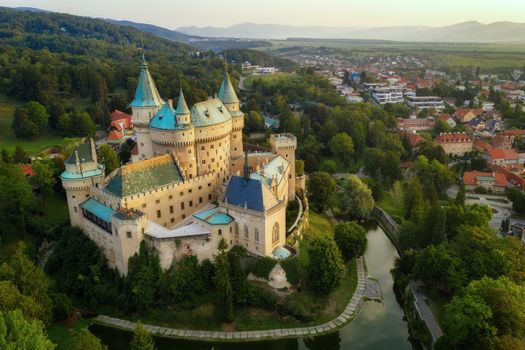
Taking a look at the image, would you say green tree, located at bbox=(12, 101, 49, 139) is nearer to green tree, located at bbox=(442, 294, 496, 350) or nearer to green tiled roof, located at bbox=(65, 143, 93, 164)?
green tiled roof, located at bbox=(65, 143, 93, 164)

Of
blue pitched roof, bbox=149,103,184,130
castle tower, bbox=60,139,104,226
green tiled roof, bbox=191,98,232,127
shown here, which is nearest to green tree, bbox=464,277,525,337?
green tiled roof, bbox=191,98,232,127

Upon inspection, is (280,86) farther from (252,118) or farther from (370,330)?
(370,330)

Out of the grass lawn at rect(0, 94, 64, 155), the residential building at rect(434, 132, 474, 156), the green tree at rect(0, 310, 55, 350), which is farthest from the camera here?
the residential building at rect(434, 132, 474, 156)

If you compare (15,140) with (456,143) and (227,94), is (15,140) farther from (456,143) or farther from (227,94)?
(456,143)

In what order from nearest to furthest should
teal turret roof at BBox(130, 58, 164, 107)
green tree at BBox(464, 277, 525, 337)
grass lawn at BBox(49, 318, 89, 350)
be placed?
green tree at BBox(464, 277, 525, 337), grass lawn at BBox(49, 318, 89, 350), teal turret roof at BBox(130, 58, 164, 107)

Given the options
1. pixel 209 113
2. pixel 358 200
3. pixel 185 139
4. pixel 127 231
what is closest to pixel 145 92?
pixel 209 113

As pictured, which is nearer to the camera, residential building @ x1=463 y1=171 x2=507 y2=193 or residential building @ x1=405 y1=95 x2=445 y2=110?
residential building @ x1=463 y1=171 x2=507 y2=193

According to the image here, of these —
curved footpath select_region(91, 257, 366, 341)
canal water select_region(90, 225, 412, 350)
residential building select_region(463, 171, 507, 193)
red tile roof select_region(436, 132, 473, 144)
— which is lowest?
canal water select_region(90, 225, 412, 350)

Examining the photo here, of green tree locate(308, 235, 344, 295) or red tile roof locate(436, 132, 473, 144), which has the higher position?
red tile roof locate(436, 132, 473, 144)
